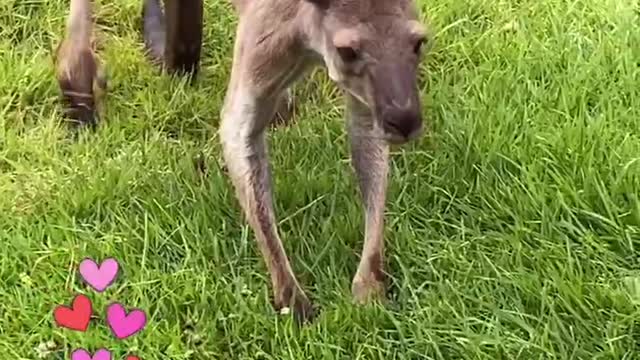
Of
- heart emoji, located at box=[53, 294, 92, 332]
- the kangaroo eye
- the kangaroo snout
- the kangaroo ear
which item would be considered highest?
the kangaroo ear

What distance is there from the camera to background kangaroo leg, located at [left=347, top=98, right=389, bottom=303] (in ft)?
11.6

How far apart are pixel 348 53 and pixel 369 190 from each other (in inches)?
25.2

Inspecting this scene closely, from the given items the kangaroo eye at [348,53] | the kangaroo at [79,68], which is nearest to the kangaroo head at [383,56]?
the kangaroo eye at [348,53]

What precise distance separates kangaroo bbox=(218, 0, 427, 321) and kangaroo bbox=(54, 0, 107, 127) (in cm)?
74

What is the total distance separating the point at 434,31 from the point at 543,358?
6.41ft

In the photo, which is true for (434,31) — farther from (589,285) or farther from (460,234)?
(589,285)

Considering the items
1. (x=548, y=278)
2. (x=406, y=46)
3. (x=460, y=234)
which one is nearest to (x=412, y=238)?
(x=460, y=234)

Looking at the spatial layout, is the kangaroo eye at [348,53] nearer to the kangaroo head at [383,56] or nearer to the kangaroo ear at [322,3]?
the kangaroo head at [383,56]

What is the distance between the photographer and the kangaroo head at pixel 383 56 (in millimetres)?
3121

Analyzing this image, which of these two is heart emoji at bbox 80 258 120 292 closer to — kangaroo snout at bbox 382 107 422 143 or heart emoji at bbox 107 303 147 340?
heart emoji at bbox 107 303 147 340

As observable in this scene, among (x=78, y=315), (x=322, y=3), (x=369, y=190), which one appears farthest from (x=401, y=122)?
(x=78, y=315)

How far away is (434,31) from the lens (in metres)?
4.95

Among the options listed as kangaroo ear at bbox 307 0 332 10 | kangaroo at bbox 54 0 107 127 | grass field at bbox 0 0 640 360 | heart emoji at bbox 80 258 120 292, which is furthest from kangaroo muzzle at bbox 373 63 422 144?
kangaroo at bbox 54 0 107 127

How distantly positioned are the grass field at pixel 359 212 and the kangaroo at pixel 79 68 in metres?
0.08
